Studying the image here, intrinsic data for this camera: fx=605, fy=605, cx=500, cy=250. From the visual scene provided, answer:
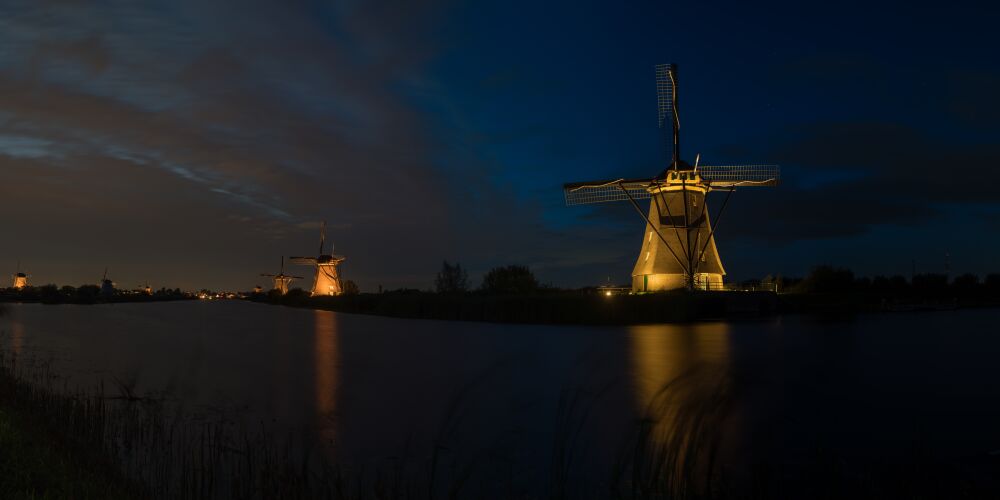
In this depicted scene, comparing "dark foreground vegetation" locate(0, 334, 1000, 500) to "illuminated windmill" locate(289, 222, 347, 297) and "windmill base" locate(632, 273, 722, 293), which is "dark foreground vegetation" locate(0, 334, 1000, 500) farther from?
"illuminated windmill" locate(289, 222, 347, 297)

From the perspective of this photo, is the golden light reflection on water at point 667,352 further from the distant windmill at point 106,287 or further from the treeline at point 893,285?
the distant windmill at point 106,287

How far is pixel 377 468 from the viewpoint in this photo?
23.5ft

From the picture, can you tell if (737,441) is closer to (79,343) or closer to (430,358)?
(430,358)

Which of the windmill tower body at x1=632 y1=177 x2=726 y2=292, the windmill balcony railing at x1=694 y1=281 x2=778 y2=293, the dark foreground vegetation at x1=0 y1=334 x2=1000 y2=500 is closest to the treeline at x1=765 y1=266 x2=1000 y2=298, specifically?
the windmill balcony railing at x1=694 y1=281 x2=778 y2=293

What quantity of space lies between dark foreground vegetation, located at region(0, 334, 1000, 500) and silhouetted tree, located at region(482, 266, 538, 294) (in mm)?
43613

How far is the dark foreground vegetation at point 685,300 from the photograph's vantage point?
32500mm

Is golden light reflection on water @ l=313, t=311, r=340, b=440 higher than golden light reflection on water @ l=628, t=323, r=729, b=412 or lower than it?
lower

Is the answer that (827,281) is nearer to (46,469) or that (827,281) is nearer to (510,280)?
(510,280)

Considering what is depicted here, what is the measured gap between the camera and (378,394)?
13344 millimetres

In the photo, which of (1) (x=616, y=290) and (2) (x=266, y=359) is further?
(1) (x=616, y=290)

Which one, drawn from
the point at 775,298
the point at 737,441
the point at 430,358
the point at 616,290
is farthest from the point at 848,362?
the point at 616,290

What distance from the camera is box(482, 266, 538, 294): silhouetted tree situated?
5403cm

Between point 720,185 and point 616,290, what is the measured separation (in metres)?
9.62

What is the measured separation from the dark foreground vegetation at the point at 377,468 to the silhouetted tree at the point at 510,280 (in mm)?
43613
